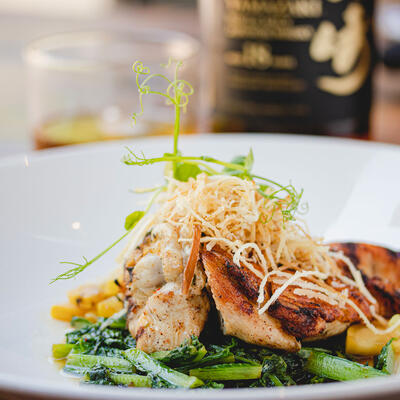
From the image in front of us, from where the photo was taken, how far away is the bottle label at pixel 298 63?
9.11 ft

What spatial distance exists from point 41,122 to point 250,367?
5.72 ft

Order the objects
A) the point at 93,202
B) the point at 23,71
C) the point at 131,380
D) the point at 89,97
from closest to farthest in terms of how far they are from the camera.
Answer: the point at 131,380
the point at 93,202
the point at 89,97
the point at 23,71

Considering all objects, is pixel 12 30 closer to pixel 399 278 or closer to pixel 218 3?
pixel 218 3

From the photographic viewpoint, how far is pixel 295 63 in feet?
9.41

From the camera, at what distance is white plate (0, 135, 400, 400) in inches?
69.2

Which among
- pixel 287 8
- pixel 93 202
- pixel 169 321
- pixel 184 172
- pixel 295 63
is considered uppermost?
pixel 287 8

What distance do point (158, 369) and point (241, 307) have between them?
23cm

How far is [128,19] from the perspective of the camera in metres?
5.76

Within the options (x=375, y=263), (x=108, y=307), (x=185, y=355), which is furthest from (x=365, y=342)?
(x=108, y=307)

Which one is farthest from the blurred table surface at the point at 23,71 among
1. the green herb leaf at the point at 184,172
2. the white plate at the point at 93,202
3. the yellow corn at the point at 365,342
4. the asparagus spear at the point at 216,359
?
the asparagus spear at the point at 216,359

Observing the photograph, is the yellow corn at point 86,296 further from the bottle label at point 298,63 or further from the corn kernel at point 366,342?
the bottle label at point 298,63

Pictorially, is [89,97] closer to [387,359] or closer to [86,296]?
[86,296]

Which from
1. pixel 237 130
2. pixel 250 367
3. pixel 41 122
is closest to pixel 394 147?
pixel 237 130

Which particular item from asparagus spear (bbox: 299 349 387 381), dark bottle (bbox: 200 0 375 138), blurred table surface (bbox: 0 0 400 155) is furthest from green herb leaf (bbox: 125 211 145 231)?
blurred table surface (bbox: 0 0 400 155)
